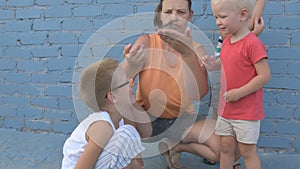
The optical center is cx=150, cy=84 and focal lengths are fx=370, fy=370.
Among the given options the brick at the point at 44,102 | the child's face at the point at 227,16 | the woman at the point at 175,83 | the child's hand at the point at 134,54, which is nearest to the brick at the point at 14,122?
the brick at the point at 44,102

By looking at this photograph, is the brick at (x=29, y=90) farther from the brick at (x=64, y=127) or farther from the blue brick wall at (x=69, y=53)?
the brick at (x=64, y=127)

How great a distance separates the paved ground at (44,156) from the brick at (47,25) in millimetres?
953

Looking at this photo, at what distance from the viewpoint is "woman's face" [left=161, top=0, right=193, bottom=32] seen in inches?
89.4

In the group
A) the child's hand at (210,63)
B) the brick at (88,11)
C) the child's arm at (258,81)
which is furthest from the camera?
the brick at (88,11)

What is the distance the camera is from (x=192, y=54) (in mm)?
2338

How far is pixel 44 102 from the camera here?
3344 mm

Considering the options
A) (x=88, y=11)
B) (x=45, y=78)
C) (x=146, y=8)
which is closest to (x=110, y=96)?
(x=146, y=8)

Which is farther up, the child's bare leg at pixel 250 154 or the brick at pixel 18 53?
the brick at pixel 18 53

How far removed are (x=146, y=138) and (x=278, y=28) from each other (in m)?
1.24

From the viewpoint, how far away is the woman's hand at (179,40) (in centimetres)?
219

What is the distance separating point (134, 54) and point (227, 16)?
21.6 inches

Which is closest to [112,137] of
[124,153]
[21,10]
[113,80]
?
[124,153]

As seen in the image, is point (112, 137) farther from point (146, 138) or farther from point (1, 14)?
point (1, 14)

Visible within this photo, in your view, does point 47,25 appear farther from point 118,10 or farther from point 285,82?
point 285,82
